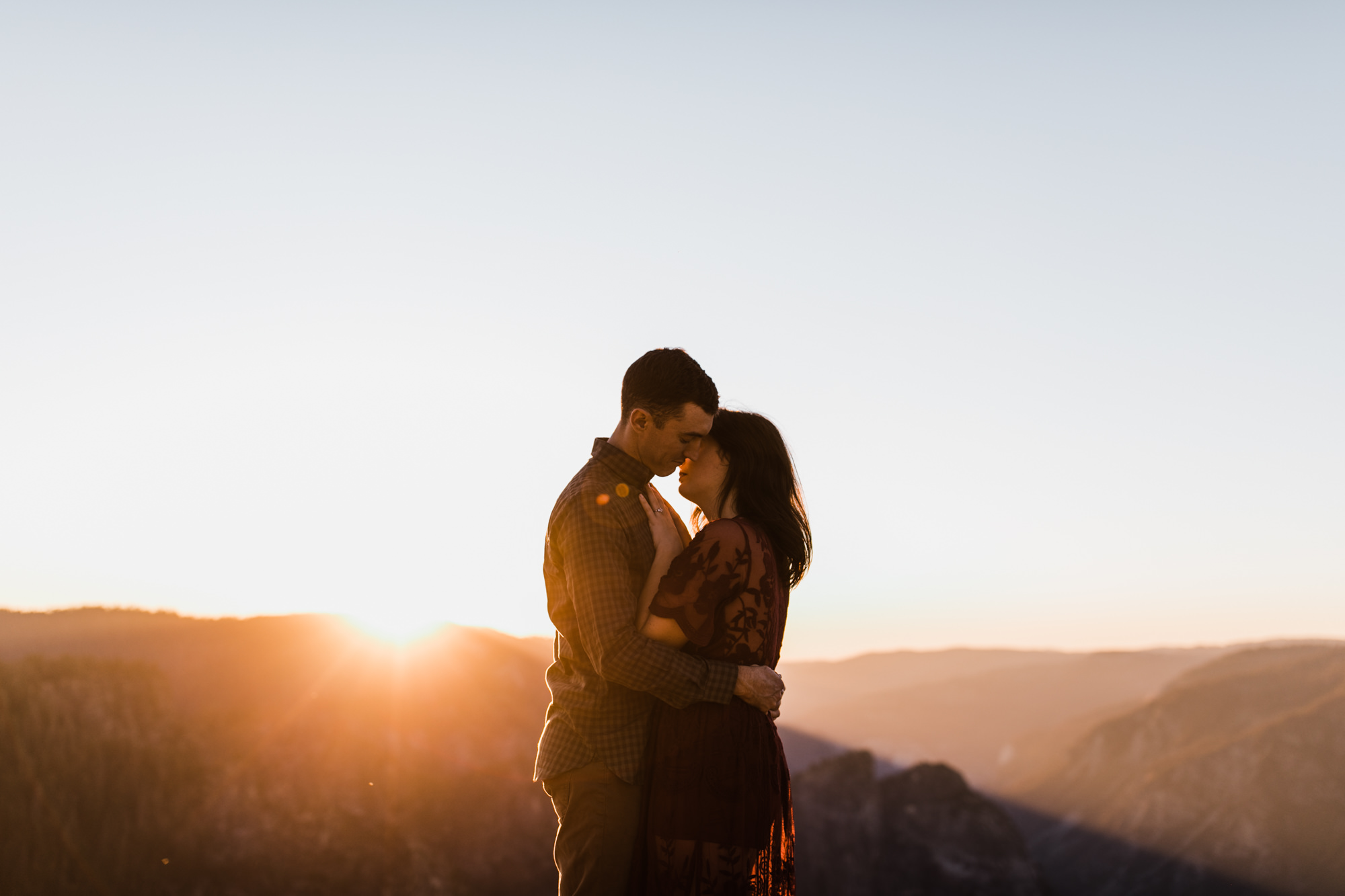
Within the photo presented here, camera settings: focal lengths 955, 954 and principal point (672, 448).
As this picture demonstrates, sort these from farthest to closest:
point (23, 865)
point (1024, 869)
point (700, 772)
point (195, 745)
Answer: point (1024, 869), point (195, 745), point (23, 865), point (700, 772)

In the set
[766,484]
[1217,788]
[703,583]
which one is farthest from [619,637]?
[1217,788]

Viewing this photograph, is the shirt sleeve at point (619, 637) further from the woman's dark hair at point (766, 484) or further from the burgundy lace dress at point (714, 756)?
the woman's dark hair at point (766, 484)

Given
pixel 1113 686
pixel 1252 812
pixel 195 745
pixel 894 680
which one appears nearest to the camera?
pixel 195 745

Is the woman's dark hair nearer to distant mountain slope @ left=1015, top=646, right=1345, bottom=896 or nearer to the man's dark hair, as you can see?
the man's dark hair

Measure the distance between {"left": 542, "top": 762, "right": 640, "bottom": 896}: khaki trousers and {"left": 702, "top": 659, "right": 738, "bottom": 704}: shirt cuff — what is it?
0.60 metres

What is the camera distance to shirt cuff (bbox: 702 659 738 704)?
4.58 meters

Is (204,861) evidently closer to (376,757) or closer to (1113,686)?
(376,757)

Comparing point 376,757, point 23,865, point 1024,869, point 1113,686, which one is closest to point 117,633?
point 23,865

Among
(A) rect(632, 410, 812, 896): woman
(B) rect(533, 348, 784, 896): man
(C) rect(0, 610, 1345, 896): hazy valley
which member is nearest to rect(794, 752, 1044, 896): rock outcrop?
(C) rect(0, 610, 1345, 896): hazy valley

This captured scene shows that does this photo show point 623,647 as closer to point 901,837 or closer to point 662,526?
point 662,526

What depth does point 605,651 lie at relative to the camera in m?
4.48

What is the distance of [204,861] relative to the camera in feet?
78.3

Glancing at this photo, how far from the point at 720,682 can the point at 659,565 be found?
671mm

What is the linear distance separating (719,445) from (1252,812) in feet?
139
